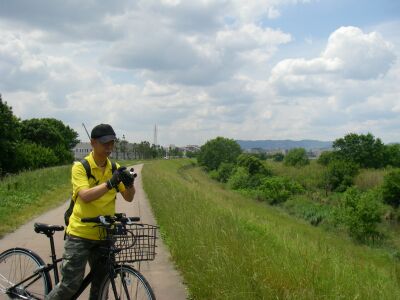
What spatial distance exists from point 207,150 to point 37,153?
5412 cm

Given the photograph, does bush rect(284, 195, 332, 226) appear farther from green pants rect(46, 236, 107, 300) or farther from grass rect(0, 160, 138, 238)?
green pants rect(46, 236, 107, 300)

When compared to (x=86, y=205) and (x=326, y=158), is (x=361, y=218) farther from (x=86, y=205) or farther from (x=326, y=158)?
(x=326, y=158)

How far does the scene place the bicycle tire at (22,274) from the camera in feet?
16.6

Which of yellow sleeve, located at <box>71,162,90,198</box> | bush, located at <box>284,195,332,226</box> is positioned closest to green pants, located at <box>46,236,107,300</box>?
yellow sleeve, located at <box>71,162,90,198</box>

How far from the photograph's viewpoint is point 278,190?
5075 centimetres

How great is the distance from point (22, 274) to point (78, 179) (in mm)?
1542

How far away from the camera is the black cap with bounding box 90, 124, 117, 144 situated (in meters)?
4.36

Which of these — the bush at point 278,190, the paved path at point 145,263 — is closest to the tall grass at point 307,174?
the bush at point 278,190

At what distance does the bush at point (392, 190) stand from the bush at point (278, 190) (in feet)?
Result: 34.7

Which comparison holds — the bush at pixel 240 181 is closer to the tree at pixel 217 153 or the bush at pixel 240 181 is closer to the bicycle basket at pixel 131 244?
the tree at pixel 217 153

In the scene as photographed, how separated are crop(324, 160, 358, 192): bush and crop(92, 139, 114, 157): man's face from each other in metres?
52.2

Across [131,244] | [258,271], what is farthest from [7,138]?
[131,244]

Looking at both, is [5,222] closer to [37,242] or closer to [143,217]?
[37,242]

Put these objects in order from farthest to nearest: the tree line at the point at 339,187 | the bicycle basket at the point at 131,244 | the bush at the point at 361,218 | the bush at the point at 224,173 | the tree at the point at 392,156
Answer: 1. the bush at the point at 224,173
2. the tree at the point at 392,156
3. the tree line at the point at 339,187
4. the bush at the point at 361,218
5. the bicycle basket at the point at 131,244
